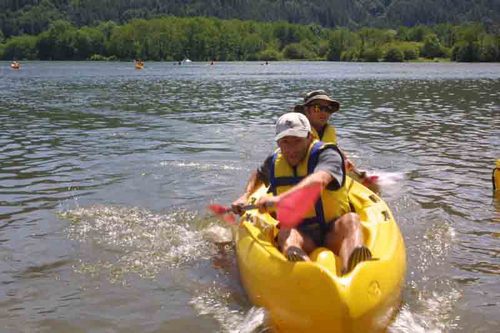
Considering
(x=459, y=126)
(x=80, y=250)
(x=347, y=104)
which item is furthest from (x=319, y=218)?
(x=347, y=104)

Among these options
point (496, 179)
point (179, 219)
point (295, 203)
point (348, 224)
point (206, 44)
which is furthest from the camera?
point (206, 44)

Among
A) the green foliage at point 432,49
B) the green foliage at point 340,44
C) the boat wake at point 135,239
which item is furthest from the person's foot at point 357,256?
the green foliage at point 340,44

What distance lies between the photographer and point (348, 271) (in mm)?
4879

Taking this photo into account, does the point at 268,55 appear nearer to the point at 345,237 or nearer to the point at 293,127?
the point at 293,127

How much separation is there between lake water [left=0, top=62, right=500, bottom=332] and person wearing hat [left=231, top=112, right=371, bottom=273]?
708 mm

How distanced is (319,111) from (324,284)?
4078 millimetres

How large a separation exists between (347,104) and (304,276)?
2139 cm

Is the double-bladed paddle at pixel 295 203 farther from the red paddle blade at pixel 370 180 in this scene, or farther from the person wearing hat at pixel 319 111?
the red paddle blade at pixel 370 180

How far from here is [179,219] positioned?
8523 millimetres

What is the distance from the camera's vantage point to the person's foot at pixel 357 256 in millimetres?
4891

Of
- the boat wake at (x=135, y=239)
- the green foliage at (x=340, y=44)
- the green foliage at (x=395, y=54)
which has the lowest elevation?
the boat wake at (x=135, y=239)

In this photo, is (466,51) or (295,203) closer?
(295,203)

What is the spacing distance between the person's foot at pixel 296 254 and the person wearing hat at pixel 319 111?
128 inches

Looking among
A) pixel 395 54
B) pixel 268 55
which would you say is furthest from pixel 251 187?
pixel 268 55
